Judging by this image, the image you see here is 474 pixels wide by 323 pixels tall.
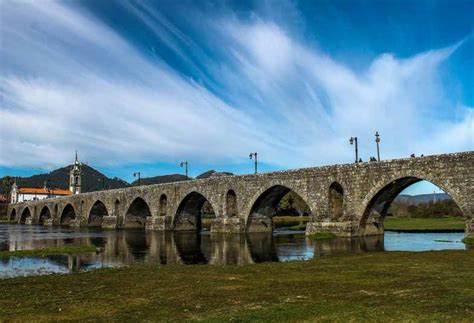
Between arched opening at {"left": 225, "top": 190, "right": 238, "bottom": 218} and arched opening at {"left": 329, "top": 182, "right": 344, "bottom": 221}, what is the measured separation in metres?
14.7

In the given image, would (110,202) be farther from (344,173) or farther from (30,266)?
(30,266)

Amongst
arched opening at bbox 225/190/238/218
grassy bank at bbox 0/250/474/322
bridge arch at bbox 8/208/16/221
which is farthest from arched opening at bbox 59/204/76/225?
→ grassy bank at bbox 0/250/474/322

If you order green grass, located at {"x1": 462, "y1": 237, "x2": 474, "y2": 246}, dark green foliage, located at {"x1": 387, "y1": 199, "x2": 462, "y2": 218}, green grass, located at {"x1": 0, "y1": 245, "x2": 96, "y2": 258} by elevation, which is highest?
dark green foliage, located at {"x1": 387, "y1": 199, "x2": 462, "y2": 218}

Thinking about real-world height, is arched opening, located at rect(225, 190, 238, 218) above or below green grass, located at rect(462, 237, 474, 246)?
above

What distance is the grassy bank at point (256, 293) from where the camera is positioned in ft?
32.9

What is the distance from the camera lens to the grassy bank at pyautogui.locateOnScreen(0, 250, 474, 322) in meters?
10.0

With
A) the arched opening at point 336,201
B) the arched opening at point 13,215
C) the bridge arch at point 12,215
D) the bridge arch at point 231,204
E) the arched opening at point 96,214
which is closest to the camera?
the arched opening at point 336,201

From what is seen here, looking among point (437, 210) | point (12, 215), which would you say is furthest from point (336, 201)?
point (12, 215)

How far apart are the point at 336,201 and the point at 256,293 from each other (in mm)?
30587

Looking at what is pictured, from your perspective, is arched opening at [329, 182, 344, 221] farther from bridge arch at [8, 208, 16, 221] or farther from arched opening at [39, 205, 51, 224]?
bridge arch at [8, 208, 16, 221]

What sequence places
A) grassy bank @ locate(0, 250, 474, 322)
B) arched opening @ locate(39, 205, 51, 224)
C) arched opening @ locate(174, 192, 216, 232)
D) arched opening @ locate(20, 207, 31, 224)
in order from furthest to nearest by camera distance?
arched opening @ locate(20, 207, 31, 224)
arched opening @ locate(39, 205, 51, 224)
arched opening @ locate(174, 192, 216, 232)
grassy bank @ locate(0, 250, 474, 322)

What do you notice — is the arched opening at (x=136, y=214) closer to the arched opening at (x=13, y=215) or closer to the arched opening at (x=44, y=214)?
the arched opening at (x=44, y=214)

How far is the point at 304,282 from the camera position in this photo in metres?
14.6

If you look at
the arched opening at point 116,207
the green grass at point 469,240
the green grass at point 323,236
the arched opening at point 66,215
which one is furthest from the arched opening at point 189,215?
the arched opening at point 66,215
